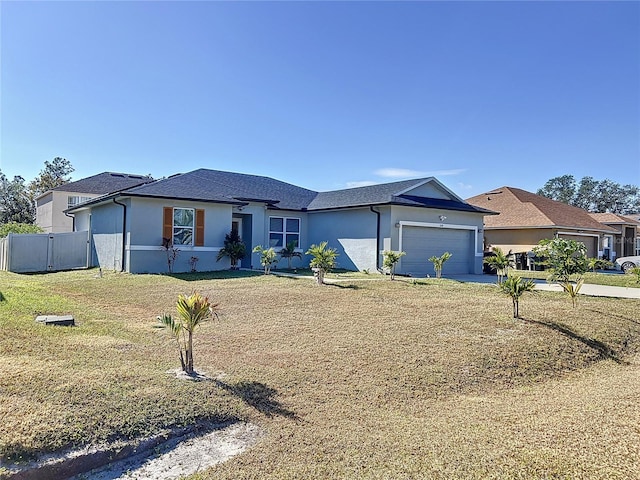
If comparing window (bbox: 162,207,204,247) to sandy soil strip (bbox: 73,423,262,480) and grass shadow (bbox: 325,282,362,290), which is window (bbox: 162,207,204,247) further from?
sandy soil strip (bbox: 73,423,262,480)

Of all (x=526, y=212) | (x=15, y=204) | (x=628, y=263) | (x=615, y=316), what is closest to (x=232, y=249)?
(x=615, y=316)

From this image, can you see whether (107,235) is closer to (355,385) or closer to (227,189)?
(227,189)

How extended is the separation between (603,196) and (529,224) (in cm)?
5196

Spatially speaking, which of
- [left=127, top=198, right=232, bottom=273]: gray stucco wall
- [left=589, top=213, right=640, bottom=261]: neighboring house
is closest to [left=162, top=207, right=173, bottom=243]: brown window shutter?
[left=127, top=198, right=232, bottom=273]: gray stucco wall

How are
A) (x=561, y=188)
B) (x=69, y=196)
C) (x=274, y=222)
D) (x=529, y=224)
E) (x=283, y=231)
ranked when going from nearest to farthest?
(x=274, y=222), (x=283, y=231), (x=529, y=224), (x=69, y=196), (x=561, y=188)

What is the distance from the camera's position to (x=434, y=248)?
1872 cm

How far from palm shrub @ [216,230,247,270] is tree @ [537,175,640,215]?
6426 centimetres

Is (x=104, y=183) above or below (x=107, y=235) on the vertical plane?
above

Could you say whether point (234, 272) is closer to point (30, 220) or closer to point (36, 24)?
point (36, 24)

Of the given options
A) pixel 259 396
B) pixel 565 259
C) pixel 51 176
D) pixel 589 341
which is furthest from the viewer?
pixel 51 176

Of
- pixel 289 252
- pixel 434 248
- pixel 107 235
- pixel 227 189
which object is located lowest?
pixel 289 252

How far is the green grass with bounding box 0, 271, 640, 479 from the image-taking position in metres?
3.63

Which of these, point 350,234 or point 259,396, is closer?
point 259,396

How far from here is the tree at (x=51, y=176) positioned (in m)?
46.3
